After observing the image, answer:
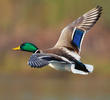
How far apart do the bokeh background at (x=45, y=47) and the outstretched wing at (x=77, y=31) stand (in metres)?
3.52

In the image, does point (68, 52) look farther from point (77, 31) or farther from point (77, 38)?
point (77, 31)

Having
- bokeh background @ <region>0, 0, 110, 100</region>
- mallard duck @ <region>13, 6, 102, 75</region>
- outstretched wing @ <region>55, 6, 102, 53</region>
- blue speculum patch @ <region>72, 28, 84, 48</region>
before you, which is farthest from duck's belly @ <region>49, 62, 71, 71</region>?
bokeh background @ <region>0, 0, 110, 100</region>

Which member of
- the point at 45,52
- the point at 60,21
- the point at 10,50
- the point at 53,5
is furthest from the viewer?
the point at 53,5

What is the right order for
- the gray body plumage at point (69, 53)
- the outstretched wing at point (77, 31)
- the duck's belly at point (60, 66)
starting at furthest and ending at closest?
the outstretched wing at point (77, 31) → the duck's belly at point (60, 66) → the gray body plumage at point (69, 53)

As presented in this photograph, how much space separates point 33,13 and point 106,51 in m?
3.37

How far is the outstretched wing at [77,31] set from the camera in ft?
36.3

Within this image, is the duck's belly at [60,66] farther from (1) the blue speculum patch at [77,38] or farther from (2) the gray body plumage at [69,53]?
(1) the blue speculum patch at [77,38]

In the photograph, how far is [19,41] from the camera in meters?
18.5

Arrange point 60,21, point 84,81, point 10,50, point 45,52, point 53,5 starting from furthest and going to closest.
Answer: point 53,5, point 60,21, point 10,50, point 84,81, point 45,52

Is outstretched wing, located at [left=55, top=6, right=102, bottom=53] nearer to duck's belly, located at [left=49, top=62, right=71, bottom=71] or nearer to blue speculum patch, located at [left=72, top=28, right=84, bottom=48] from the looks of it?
blue speculum patch, located at [left=72, top=28, right=84, bottom=48]

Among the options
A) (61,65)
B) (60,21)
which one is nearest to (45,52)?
(61,65)

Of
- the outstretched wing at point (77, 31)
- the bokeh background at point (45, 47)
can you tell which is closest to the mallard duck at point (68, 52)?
the outstretched wing at point (77, 31)

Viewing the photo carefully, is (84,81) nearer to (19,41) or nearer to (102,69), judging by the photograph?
(102,69)

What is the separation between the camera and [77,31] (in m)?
11.3
